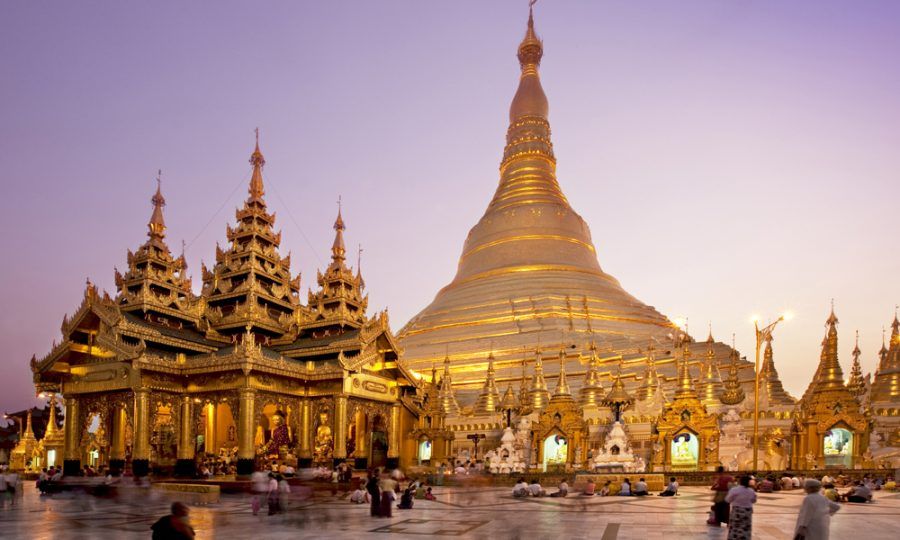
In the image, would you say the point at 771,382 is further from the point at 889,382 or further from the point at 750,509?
the point at 750,509

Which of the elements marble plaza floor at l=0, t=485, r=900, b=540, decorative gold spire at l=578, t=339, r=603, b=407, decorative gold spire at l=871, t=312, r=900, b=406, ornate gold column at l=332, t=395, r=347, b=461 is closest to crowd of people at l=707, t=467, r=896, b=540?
marble plaza floor at l=0, t=485, r=900, b=540

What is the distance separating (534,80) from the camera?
67.4 meters

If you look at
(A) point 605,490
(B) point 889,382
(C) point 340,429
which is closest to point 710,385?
(B) point 889,382

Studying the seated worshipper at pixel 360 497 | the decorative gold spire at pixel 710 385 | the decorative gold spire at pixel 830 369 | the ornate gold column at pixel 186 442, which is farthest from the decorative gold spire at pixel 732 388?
the ornate gold column at pixel 186 442

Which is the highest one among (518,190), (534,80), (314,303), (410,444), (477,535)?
(534,80)

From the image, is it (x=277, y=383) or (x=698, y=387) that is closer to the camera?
(x=277, y=383)

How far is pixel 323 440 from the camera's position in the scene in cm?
2839

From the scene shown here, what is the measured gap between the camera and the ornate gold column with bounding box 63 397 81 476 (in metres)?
24.9

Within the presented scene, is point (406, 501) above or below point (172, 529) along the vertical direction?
below

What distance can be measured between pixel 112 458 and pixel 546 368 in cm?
2650

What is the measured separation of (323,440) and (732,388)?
21.0 metres

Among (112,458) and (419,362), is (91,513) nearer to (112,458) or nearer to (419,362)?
(112,458)

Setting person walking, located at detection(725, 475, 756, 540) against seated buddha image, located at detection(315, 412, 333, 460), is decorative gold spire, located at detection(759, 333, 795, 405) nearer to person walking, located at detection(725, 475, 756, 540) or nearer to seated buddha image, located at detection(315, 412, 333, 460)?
seated buddha image, located at detection(315, 412, 333, 460)

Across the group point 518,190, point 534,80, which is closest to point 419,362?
point 518,190
